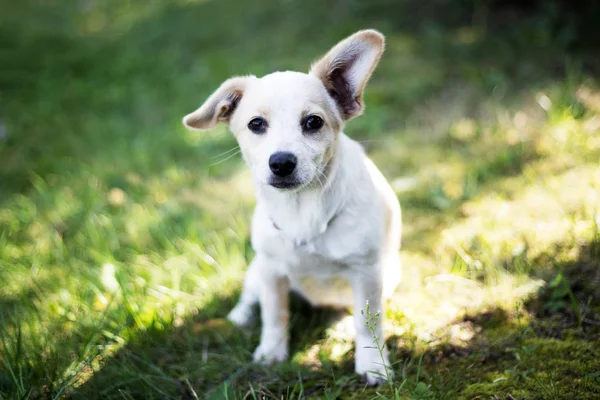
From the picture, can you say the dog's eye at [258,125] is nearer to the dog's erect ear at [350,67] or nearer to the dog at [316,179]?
the dog at [316,179]

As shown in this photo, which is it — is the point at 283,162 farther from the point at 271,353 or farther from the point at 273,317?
the point at 271,353

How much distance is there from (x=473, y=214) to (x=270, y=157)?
1795mm

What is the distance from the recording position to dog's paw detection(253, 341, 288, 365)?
244 cm

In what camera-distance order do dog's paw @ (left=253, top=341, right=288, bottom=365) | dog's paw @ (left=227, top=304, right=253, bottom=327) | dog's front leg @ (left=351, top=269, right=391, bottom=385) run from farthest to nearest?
dog's paw @ (left=227, top=304, right=253, bottom=327)
dog's paw @ (left=253, top=341, right=288, bottom=365)
dog's front leg @ (left=351, top=269, right=391, bottom=385)

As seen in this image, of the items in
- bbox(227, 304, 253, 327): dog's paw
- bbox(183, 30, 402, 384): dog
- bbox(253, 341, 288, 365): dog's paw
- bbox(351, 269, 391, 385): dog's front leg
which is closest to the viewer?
bbox(183, 30, 402, 384): dog

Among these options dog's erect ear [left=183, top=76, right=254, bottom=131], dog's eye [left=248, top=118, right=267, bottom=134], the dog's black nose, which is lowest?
the dog's black nose

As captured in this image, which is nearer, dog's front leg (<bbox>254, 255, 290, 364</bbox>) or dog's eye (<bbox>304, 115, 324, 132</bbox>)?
dog's eye (<bbox>304, 115, 324, 132</bbox>)

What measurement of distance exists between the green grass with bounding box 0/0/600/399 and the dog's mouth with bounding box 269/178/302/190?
80 centimetres

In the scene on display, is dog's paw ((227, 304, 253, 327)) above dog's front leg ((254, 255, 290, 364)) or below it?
below

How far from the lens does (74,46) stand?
722 centimetres

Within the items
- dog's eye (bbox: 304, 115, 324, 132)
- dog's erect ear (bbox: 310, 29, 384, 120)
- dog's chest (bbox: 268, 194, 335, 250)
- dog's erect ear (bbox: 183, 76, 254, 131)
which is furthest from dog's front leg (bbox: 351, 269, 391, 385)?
dog's erect ear (bbox: 183, 76, 254, 131)

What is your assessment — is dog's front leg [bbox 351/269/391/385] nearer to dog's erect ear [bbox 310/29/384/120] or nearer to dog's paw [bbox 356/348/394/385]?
dog's paw [bbox 356/348/394/385]

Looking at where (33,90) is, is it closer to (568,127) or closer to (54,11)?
(54,11)

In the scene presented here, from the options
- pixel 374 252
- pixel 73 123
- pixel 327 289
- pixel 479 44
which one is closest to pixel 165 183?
pixel 73 123
